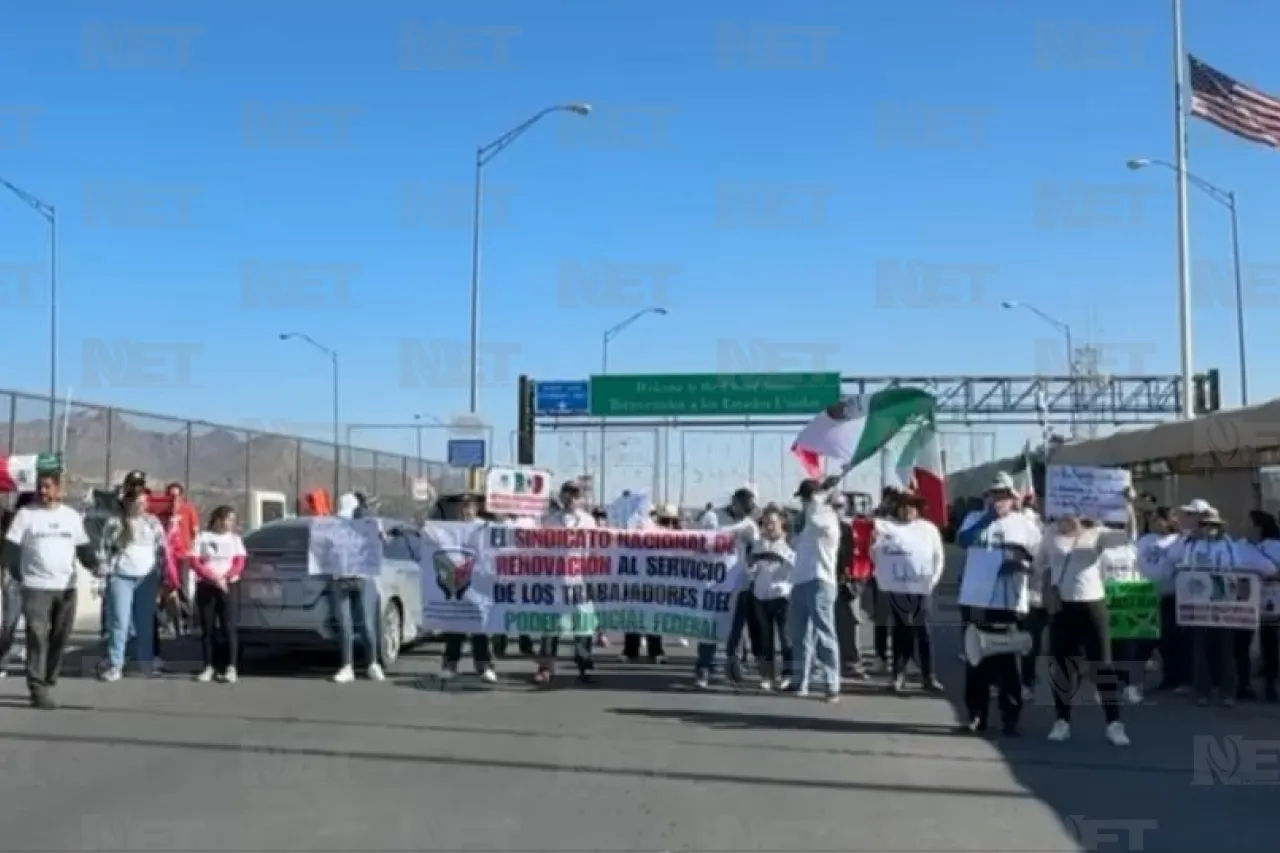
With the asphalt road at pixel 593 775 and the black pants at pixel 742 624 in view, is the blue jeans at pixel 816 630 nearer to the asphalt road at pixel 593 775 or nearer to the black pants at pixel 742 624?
the asphalt road at pixel 593 775

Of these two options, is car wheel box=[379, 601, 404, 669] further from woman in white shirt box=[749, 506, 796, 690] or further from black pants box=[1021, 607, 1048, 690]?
black pants box=[1021, 607, 1048, 690]

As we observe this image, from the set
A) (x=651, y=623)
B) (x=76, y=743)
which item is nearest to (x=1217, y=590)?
(x=651, y=623)

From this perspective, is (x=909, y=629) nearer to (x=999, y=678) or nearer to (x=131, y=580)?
(x=999, y=678)

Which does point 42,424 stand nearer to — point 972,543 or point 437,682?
point 437,682

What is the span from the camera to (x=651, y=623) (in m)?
13.4

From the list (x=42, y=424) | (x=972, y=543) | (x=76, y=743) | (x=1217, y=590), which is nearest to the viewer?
(x=76, y=743)

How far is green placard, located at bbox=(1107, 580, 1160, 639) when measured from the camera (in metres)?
12.8

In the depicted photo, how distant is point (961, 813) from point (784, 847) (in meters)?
1.37

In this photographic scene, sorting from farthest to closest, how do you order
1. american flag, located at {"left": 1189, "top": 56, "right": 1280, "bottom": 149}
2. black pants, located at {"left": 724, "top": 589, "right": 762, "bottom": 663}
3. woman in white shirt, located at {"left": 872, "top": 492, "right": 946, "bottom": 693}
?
american flag, located at {"left": 1189, "top": 56, "right": 1280, "bottom": 149}, black pants, located at {"left": 724, "top": 589, "right": 762, "bottom": 663}, woman in white shirt, located at {"left": 872, "top": 492, "right": 946, "bottom": 693}

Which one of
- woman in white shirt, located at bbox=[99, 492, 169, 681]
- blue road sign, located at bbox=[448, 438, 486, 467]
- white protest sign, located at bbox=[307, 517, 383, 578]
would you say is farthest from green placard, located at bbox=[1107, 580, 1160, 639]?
blue road sign, located at bbox=[448, 438, 486, 467]

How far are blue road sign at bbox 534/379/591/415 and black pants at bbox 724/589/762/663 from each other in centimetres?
3501

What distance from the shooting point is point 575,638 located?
13617mm

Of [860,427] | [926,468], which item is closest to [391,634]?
[860,427]

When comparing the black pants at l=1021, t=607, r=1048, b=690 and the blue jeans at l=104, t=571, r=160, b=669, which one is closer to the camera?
the black pants at l=1021, t=607, r=1048, b=690
